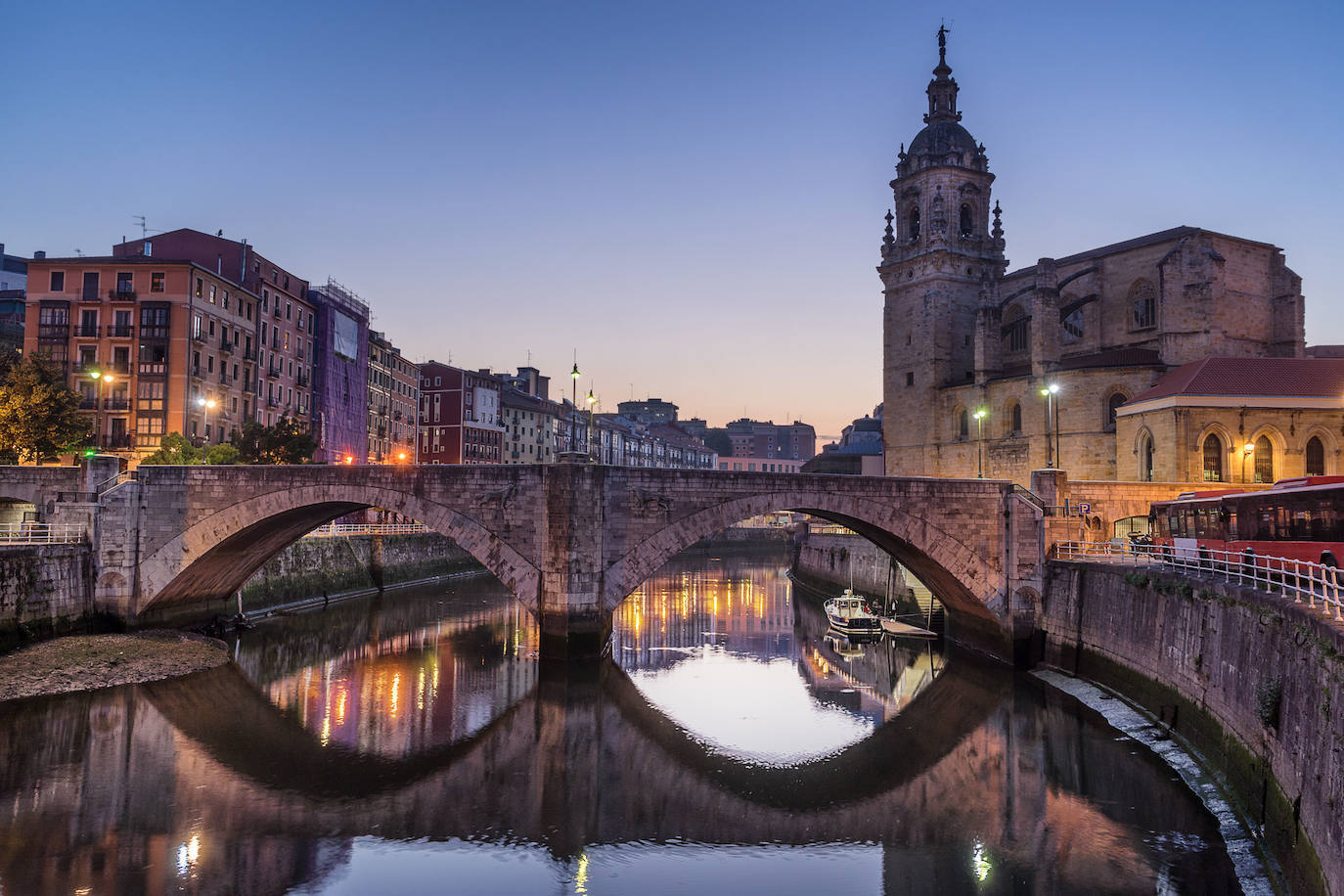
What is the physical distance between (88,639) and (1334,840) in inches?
1364

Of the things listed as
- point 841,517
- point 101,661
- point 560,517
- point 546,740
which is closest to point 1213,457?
point 841,517

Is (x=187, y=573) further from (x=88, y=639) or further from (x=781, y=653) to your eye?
(x=781, y=653)

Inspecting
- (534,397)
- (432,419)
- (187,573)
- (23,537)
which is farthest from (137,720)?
(534,397)

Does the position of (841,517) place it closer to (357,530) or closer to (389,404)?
(357,530)

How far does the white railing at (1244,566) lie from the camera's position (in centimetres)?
1630

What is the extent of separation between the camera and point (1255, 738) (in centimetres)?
1748

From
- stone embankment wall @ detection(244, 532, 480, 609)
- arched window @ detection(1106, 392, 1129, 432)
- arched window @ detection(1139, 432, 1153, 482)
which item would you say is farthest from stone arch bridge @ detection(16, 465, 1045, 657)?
arched window @ detection(1106, 392, 1129, 432)

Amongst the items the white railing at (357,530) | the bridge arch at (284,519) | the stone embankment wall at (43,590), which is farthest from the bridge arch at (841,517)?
the white railing at (357,530)

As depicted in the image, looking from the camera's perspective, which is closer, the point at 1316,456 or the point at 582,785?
the point at 582,785

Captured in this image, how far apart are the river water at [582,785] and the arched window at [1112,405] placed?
983 inches

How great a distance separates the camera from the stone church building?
4541 centimetres

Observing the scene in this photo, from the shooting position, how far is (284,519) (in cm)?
3606

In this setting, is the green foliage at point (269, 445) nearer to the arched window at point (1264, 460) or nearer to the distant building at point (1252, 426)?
the distant building at point (1252, 426)

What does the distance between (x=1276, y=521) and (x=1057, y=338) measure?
33125mm
